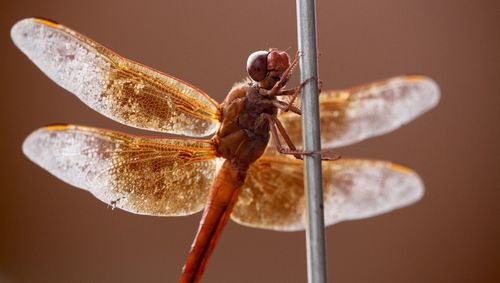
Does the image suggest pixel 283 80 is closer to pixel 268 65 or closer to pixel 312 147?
pixel 268 65

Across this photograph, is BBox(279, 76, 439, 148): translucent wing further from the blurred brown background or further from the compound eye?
the blurred brown background

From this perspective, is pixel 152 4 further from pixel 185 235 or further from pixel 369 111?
pixel 369 111

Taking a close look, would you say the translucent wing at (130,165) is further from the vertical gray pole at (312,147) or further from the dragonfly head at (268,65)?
the vertical gray pole at (312,147)

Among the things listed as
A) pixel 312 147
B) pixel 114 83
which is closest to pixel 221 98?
pixel 114 83

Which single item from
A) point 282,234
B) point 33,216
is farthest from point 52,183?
point 282,234

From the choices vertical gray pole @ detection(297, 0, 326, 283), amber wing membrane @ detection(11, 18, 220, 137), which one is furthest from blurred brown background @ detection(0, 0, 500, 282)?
vertical gray pole @ detection(297, 0, 326, 283)
